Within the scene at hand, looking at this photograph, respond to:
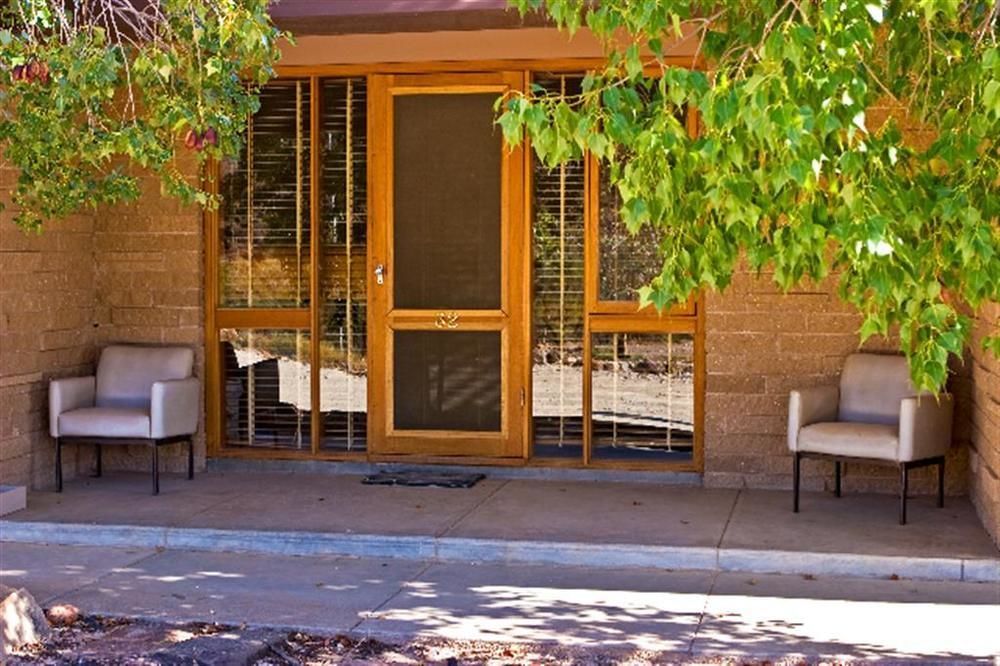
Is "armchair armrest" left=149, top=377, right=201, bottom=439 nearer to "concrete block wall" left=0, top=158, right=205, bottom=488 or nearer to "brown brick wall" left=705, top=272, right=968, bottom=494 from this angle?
"concrete block wall" left=0, top=158, right=205, bottom=488

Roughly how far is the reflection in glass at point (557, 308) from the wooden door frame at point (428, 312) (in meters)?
0.11

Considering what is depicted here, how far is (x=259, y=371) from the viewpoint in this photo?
1001 centimetres

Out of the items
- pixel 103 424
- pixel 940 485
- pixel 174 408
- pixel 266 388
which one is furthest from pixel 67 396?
pixel 940 485

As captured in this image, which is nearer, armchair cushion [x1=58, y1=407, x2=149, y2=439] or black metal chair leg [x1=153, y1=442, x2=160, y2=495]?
black metal chair leg [x1=153, y1=442, x2=160, y2=495]

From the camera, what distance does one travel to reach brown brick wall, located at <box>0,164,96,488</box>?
891 cm

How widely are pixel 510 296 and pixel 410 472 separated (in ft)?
4.03

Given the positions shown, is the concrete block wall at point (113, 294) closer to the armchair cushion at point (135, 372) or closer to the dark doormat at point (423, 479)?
the armchair cushion at point (135, 372)

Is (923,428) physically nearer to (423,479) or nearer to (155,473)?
(423,479)

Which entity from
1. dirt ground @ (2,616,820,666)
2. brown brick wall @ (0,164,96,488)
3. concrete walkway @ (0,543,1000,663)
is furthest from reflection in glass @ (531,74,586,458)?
dirt ground @ (2,616,820,666)

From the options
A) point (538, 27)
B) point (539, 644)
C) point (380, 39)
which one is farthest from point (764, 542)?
point (380, 39)

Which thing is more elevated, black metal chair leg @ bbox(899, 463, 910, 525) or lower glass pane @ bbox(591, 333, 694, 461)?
lower glass pane @ bbox(591, 333, 694, 461)

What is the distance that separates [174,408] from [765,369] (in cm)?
343

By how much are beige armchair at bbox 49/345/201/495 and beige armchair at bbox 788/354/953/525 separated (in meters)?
3.51

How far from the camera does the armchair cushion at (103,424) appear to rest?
904 centimetres
